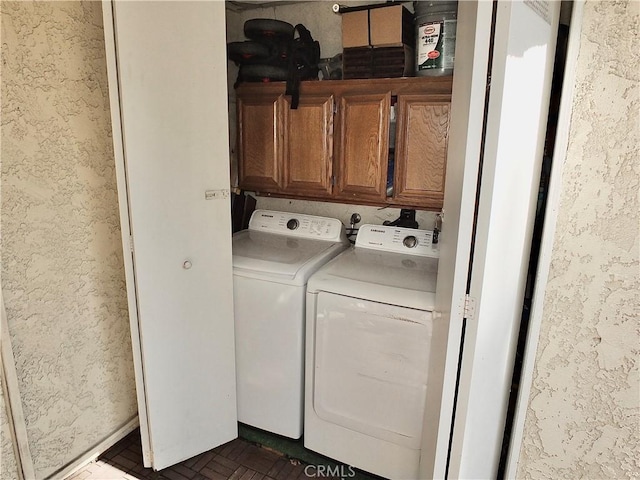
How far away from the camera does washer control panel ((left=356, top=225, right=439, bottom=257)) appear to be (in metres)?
2.31

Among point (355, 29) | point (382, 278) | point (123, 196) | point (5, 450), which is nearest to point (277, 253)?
point (382, 278)

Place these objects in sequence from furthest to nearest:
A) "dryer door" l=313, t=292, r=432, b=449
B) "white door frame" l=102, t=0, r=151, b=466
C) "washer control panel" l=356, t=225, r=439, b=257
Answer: "washer control panel" l=356, t=225, r=439, b=257, "dryer door" l=313, t=292, r=432, b=449, "white door frame" l=102, t=0, r=151, b=466

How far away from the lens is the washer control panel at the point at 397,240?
2.31 m

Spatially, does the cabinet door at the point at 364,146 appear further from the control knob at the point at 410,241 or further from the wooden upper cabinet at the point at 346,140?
the control knob at the point at 410,241

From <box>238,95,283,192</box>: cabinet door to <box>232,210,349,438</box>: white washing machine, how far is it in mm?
449

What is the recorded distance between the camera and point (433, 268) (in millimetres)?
2123

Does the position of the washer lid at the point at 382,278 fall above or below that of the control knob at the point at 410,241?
below

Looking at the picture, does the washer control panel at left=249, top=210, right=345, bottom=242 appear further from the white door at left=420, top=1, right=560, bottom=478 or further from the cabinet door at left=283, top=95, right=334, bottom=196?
the white door at left=420, top=1, right=560, bottom=478

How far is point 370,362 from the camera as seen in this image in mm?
1897

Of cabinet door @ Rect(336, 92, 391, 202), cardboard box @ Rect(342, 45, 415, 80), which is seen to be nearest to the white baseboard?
cabinet door @ Rect(336, 92, 391, 202)

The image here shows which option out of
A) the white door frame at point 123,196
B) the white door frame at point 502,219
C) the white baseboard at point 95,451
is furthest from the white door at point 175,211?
the white door frame at point 502,219

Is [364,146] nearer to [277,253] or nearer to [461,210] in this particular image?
[277,253]

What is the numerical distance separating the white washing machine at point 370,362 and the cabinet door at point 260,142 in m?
0.76

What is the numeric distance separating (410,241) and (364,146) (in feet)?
1.86
